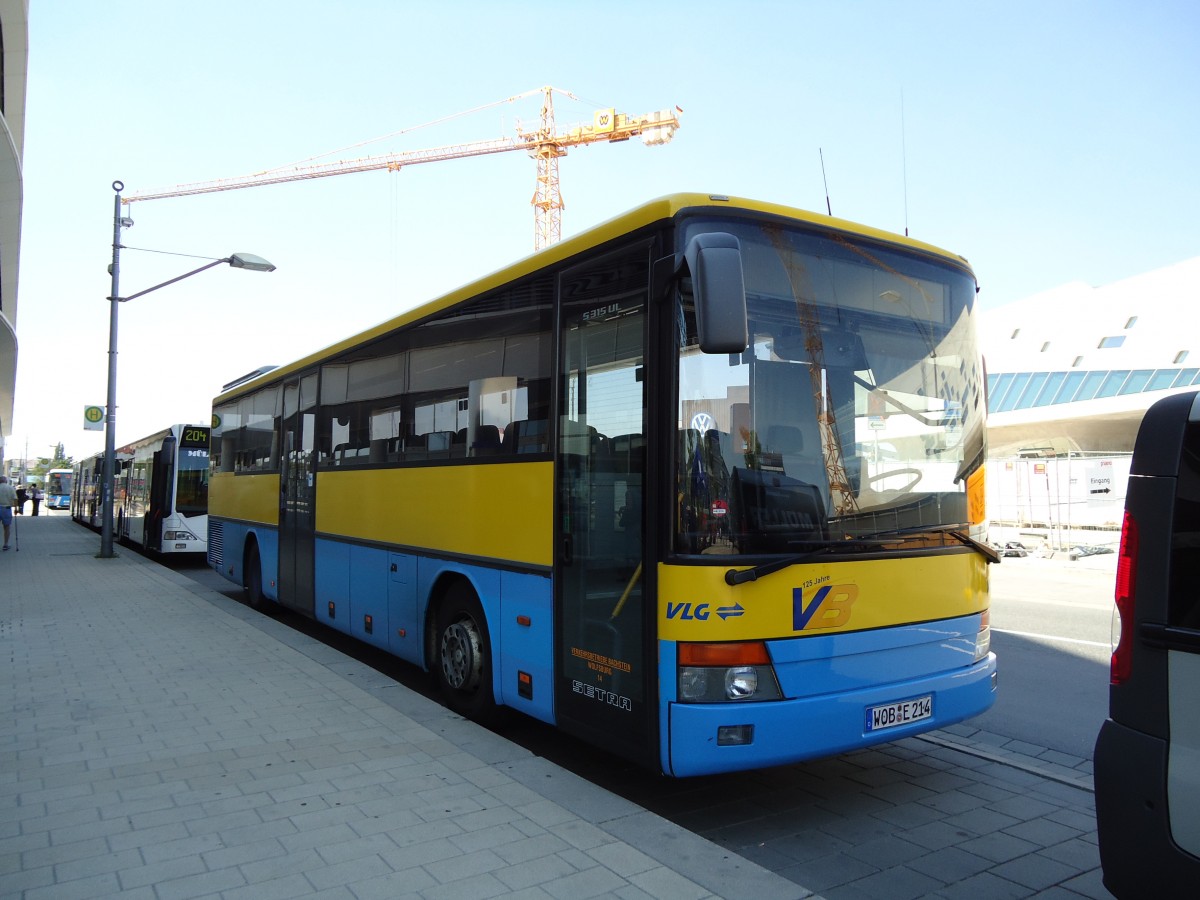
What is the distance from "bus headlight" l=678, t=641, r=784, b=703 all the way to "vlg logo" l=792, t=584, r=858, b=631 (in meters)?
0.26

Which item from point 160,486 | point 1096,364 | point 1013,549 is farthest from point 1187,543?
point 1096,364

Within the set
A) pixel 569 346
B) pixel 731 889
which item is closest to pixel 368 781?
pixel 731 889

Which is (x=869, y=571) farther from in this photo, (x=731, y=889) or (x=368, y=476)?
(x=368, y=476)

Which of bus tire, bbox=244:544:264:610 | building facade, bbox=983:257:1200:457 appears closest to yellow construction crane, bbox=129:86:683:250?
building facade, bbox=983:257:1200:457

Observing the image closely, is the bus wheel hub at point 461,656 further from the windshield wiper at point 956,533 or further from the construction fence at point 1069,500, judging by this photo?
the construction fence at point 1069,500

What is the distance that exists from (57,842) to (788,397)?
4.09m

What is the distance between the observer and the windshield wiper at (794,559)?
437 centimetres

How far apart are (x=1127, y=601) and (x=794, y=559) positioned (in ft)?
5.32

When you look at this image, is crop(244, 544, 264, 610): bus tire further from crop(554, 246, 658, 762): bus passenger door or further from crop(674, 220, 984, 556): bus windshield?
crop(674, 220, 984, 556): bus windshield

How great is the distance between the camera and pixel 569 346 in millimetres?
5531

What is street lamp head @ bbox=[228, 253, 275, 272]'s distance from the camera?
19609mm

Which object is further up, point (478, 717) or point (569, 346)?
point (569, 346)

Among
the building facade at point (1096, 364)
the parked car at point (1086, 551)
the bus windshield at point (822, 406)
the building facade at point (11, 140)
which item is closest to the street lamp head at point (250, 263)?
the building facade at point (11, 140)

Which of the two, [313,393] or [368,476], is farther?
[313,393]
